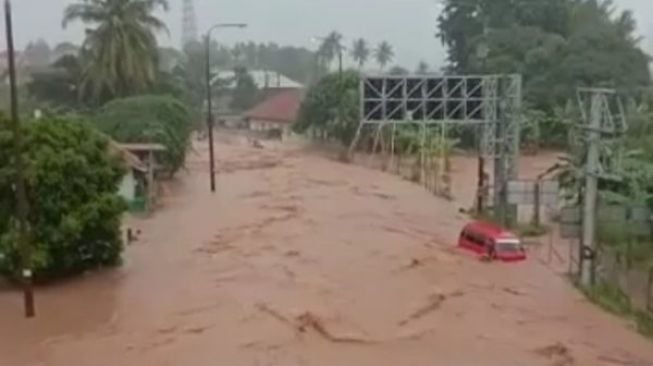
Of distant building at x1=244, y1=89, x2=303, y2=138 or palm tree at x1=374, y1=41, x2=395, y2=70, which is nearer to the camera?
distant building at x1=244, y1=89, x2=303, y2=138

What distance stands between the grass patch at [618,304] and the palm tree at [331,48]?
350 feet

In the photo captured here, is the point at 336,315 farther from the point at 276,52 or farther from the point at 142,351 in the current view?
the point at 276,52

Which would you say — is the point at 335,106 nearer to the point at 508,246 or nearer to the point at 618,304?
the point at 508,246

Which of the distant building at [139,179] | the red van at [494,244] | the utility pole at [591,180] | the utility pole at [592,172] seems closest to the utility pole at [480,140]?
the red van at [494,244]

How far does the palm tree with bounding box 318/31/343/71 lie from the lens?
132125 millimetres

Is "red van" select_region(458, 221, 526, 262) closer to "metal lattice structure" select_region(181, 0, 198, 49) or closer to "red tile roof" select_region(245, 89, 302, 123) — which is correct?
"red tile roof" select_region(245, 89, 302, 123)

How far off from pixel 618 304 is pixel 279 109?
7308 centimetres

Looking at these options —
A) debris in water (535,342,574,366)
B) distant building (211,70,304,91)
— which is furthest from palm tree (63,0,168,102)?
distant building (211,70,304,91)

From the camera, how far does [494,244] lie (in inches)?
1073

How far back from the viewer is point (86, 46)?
2226 inches

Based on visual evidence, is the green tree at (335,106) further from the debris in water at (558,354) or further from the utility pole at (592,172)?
the debris in water at (558,354)

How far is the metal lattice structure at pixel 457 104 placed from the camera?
35312mm

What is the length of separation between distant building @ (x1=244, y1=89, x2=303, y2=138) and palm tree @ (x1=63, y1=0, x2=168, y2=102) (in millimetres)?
30566

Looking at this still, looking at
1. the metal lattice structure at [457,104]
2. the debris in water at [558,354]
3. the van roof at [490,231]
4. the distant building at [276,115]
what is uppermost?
the metal lattice structure at [457,104]
